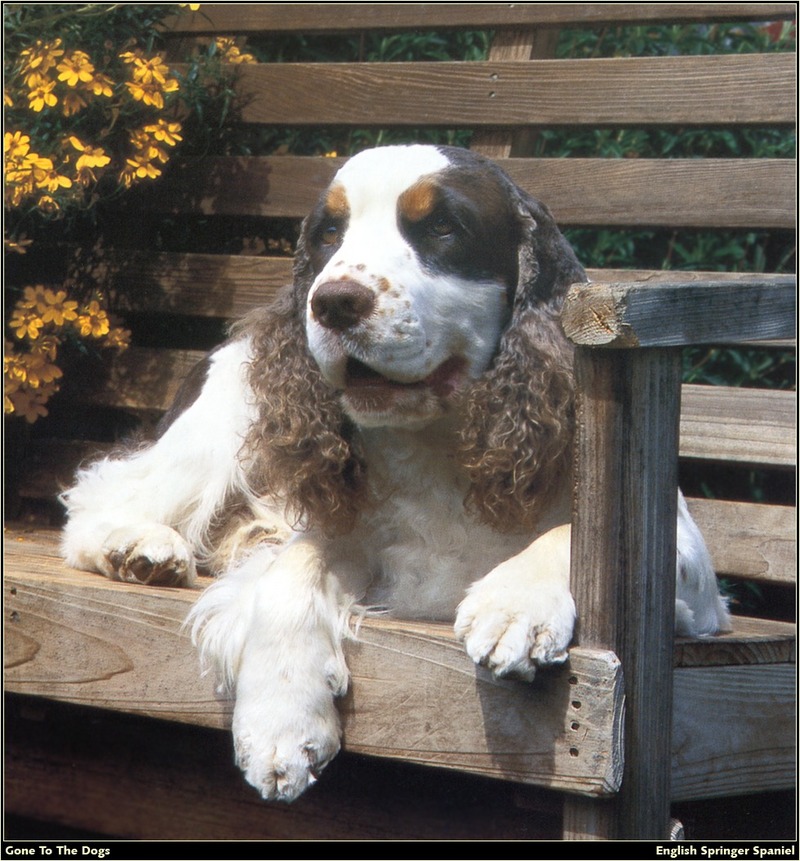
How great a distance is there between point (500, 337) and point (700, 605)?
0.65 m

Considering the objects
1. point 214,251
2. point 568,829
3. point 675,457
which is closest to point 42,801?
point 214,251

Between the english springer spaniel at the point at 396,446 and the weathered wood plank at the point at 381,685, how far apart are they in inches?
2.8

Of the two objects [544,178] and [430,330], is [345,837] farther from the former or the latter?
[544,178]

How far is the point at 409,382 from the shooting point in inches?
86.5

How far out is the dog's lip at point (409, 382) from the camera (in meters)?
2.21

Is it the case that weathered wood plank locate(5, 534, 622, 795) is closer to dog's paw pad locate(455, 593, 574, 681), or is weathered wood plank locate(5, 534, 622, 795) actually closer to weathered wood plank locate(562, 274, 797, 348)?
dog's paw pad locate(455, 593, 574, 681)

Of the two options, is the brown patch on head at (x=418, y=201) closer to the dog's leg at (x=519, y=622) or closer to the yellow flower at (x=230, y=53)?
the dog's leg at (x=519, y=622)

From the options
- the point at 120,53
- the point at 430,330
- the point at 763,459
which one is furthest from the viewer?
the point at 120,53

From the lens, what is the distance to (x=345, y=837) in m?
3.19

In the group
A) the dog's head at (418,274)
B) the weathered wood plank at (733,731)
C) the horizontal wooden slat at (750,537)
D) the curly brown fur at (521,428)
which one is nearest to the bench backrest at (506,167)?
the horizontal wooden slat at (750,537)

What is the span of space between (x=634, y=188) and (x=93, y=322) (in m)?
1.64

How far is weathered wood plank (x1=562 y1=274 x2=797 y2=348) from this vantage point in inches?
71.1

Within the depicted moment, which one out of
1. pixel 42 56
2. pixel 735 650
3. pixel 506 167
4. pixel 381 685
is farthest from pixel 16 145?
pixel 735 650

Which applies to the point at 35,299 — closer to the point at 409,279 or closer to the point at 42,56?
the point at 42,56
